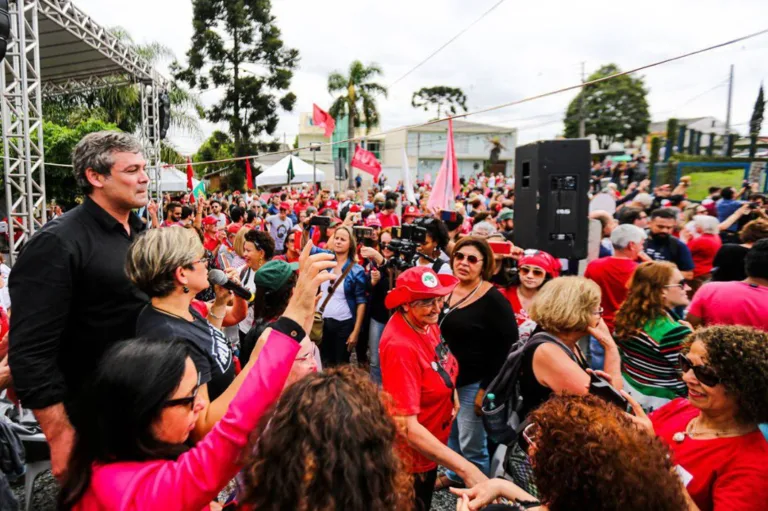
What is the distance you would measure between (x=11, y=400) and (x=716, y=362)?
12.4 ft

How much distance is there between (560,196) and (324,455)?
11.6 feet

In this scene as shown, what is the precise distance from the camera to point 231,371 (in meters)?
2.01

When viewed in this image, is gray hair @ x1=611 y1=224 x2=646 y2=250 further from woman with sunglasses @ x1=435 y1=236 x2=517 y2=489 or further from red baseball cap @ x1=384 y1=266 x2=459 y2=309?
red baseball cap @ x1=384 y1=266 x2=459 y2=309

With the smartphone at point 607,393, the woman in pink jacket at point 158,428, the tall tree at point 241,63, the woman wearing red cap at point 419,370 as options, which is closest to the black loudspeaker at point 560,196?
the woman wearing red cap at point 419,370

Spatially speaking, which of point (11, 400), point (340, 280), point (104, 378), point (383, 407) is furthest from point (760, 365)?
point (11, 400)

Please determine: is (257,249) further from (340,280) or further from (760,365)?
(760,365)

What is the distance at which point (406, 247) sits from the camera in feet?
12.6

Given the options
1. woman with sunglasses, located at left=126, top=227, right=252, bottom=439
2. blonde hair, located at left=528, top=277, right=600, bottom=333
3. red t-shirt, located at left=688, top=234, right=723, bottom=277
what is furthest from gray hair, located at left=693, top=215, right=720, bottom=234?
woman with sunglasses, located at left=126, top=227, right=252, bottom=439

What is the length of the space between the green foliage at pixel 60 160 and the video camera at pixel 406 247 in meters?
11.9

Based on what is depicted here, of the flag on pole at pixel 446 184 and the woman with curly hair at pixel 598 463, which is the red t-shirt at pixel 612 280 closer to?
the woman with curly hair at pixel 598 463

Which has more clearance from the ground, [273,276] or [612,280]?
[273,276]

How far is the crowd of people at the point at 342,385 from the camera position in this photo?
3.63ft

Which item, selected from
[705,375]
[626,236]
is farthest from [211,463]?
[626,236]

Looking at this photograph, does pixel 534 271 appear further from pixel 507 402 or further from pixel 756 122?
pixel 756 122
